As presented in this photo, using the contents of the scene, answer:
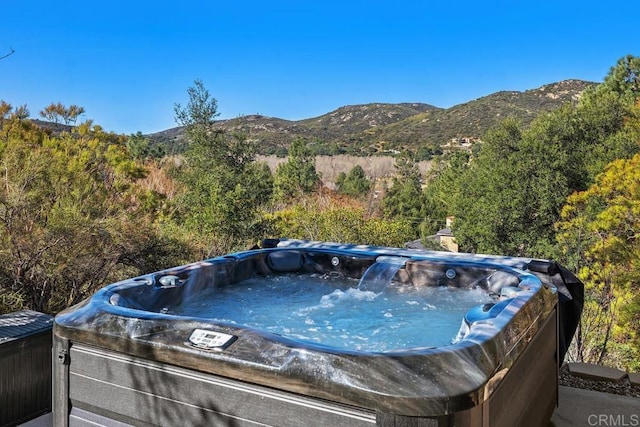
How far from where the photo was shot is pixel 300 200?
Answer: 9664 mm

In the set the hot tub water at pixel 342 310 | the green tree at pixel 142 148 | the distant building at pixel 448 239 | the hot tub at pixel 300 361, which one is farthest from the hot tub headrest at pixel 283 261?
the distant building at pixel 448 239

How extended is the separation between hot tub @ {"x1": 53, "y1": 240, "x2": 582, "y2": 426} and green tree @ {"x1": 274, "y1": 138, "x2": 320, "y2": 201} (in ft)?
24.3

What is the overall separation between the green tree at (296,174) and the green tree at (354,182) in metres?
1.14

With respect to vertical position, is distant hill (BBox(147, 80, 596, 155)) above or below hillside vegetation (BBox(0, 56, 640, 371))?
above

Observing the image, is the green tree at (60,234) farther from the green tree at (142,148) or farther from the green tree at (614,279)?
the green tree at (142,148)

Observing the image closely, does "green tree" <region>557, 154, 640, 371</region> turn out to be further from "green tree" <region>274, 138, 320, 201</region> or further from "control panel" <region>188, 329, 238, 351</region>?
"green tree" <region>274, 138, 320, 201</region>

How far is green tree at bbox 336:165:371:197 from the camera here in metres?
14.3

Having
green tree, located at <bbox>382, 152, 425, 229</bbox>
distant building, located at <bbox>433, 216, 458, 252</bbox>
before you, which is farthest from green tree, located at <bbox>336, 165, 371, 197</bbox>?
distant building, located at <bbox>433, 216, 458, 252</bbox>

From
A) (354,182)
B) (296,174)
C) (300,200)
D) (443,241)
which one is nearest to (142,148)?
(296,174)

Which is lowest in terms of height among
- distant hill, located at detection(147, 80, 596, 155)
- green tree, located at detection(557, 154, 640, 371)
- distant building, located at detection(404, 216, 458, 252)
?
distant building, located at detection(404, 216, 458, 252)

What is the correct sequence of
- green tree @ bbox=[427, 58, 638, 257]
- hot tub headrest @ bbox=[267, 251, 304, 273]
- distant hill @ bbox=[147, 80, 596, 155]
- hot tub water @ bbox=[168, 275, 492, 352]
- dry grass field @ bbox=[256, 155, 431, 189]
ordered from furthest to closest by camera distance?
distant hill @ bbox=[147, 80, 596, 155], dry grass field @ bbox=[256, 155, 431, 189], green tree @ bbox=[427, 58, 638, 257], hot tub headrest @ bbox=[267, 251, 304, 273], hot tub water @ bbox=[168, 275, 492, 352]

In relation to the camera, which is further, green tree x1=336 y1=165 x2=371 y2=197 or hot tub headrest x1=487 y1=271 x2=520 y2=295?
green tree x1=336 y1=165 x2=371 y2=197

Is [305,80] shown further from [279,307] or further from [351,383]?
[351,383]

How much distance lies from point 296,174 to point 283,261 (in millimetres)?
9791
